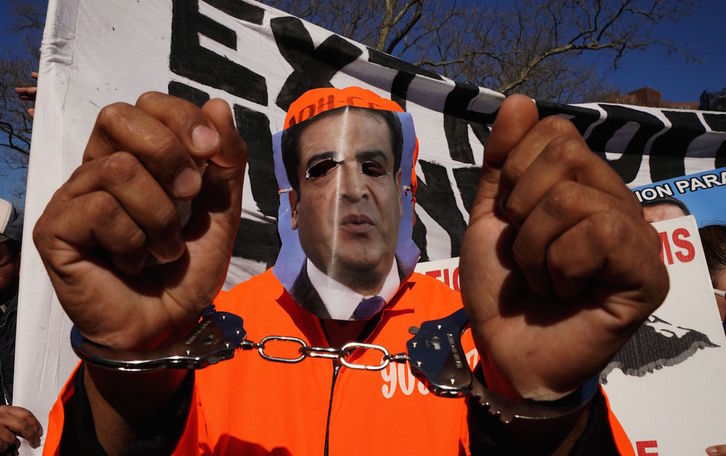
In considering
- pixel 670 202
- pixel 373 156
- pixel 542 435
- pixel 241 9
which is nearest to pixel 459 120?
pixel 670 202

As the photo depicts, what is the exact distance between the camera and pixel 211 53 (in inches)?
122

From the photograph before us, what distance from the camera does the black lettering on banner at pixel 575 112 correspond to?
4.33 meters

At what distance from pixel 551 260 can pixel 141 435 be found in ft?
3.53

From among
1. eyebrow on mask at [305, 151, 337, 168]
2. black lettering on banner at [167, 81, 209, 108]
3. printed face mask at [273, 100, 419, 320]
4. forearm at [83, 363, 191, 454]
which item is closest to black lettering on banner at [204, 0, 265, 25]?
black lettering on banner at [167, 81, 209, 108]

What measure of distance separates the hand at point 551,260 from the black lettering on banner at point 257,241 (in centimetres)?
223

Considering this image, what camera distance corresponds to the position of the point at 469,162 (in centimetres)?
412

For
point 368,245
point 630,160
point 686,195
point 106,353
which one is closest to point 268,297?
point 368,245

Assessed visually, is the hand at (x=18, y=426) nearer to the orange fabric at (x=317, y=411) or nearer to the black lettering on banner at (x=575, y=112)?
the orange fabric at (x=317, y=411)

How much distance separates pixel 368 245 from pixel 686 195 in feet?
8.35

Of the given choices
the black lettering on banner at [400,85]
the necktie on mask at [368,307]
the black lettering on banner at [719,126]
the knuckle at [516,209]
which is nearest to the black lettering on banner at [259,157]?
the black lettering on banner at [400,85]

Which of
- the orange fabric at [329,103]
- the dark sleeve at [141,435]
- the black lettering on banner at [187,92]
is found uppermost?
the black lettering on banner at [187,92]

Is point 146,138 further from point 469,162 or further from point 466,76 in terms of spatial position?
point 466,76

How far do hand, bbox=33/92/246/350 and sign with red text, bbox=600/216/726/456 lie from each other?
1940 mm

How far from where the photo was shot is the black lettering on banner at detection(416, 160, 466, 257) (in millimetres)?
3922
